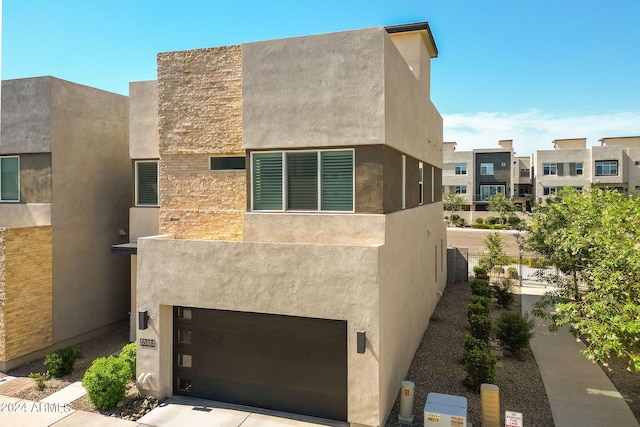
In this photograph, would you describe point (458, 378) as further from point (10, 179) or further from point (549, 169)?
point (549, 169)

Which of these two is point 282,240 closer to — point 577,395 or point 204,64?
point 204,64

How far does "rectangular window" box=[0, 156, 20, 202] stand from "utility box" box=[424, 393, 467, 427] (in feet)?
46.7

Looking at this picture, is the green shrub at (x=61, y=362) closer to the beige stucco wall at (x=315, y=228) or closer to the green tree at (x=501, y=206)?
the beige stucco wall at (x=315, y=228)

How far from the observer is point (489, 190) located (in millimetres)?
58844

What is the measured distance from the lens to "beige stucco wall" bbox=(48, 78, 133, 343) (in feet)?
44.4

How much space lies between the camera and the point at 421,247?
14.1 metres

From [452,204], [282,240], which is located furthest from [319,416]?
[452,204]

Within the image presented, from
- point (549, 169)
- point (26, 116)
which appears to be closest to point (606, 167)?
point (549, 169)

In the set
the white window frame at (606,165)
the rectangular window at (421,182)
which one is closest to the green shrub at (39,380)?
the rectangular window at (421,182)

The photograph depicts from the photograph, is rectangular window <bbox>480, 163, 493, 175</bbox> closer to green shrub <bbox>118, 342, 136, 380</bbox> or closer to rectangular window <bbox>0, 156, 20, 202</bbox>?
rectangular window <bbox>0, 156, 20, 202</bbox>

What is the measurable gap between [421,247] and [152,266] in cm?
861

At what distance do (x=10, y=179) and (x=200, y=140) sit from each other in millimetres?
8069

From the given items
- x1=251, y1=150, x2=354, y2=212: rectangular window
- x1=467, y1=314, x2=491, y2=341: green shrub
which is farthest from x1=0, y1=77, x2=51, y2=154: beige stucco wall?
x1=467, y1=314, x2=491, y2=341: green shrub

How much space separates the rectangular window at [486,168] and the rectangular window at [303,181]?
55068mm
